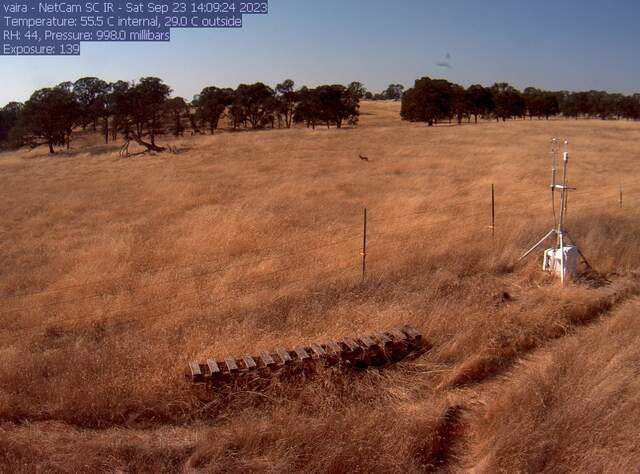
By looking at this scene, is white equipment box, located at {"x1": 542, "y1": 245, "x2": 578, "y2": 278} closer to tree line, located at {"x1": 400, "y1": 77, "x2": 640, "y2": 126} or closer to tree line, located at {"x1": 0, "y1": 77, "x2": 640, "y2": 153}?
tree line, located at {"x1": 0, "y1": 77, "x2": 640, "y2": 153}

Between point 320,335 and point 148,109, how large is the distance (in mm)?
37481

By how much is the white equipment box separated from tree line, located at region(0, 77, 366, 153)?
2871 cm

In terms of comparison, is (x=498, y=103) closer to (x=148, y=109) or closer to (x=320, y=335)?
(x=148, y=109)

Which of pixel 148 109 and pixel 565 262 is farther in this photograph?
pixel 148 109

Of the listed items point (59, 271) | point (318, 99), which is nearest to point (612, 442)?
point (59, 271)

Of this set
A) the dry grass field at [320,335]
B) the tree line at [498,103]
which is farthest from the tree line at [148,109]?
the dry grass field at [320,335]

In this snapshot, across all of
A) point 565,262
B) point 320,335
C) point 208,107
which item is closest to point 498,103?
point 208,107

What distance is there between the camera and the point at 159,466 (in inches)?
174

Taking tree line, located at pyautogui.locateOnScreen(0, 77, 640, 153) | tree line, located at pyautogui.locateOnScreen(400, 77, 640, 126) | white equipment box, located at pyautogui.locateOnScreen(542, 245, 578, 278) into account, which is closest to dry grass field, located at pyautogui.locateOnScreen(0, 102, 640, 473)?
white equipment box, located at pyautogui.locateOnScreen(542, 245, 578, 278)

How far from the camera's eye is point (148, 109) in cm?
4088

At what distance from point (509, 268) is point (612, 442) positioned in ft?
16.0

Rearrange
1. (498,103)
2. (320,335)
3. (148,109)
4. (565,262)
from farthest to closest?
(498,103)
(148,109)
(565,262)
(320,335)

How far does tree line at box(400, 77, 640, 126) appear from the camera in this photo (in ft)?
187

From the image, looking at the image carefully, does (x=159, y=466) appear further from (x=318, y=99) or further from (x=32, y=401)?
(x=318, y=99)
